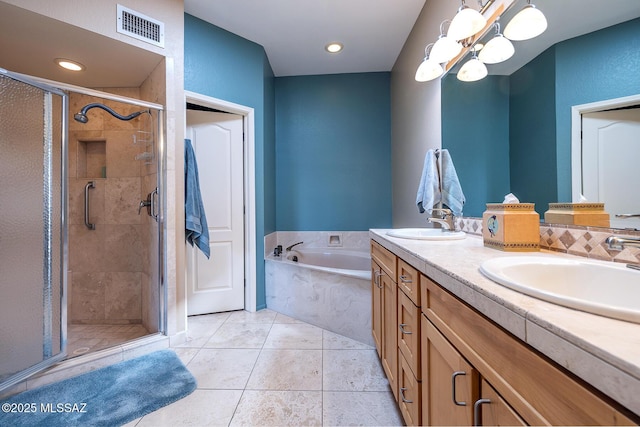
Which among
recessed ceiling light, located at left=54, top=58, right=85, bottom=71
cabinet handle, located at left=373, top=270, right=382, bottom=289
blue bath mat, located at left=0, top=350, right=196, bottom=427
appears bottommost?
blue bath mat, located at left=0, top=350, right=196, bottom=427

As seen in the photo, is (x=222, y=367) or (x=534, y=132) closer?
(x=534, y=132)

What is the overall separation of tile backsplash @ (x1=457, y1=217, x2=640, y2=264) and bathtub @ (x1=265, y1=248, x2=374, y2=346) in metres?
1.15

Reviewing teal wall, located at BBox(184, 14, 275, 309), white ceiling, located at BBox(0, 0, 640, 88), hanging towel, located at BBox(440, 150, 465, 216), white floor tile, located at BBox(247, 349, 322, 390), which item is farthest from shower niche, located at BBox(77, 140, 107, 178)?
hanging towel, located at BBox(440, 150, 465, 216)

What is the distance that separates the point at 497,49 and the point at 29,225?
2766mm

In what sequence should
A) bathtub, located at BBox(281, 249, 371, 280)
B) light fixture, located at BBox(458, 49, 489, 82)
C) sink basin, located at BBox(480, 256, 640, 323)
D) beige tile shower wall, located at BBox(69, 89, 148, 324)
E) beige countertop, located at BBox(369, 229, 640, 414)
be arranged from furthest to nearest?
bathtub, located at BBox(281, 249, 371, 280)
beige tile shower wall, located at BBox(69, 89, 148, 324)
light fixture, located at BBox(458, 49, 489, 82)
sink basin, located at BBox(480, 256, 640, 323)
beige countertop, located at BBox(369, 229, 640, 414)

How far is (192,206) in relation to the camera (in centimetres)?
200

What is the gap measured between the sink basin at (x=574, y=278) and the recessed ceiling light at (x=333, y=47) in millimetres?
2575

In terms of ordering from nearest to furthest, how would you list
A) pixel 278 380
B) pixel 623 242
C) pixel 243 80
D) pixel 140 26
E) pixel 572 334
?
pixel 572 334, pixel 623 242, pixel 278 380, pixel 140 26, pixel 243 80

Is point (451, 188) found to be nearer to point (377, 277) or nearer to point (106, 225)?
point (377, 277)

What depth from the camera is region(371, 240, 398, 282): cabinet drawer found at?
123cm

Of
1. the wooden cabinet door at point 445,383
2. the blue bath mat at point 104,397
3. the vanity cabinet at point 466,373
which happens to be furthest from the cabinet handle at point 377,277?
the blue bath mat at point 104,397

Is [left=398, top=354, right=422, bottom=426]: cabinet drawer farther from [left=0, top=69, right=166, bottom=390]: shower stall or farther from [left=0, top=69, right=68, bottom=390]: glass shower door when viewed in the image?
[left=0, top=69, right=68, bottom=390]: glass shower door

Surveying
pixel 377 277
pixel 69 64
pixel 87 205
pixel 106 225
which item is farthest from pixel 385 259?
pixel 69 64

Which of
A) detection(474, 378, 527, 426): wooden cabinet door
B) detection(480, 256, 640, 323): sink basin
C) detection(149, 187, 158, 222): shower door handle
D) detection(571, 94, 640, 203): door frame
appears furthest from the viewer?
detection(149, 187, 158, 222): shower door handle
